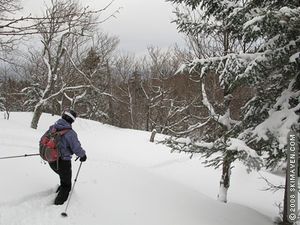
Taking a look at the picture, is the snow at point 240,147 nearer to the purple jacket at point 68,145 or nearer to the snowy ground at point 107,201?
the snowy ground at point 107,201

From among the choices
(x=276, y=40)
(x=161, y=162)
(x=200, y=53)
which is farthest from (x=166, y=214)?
(x=161, y=162)

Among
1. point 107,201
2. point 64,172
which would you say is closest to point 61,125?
point 64,172

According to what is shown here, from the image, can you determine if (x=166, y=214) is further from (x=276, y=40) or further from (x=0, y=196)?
(x=276, y=40)

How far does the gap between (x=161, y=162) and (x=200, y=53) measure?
20.2ft

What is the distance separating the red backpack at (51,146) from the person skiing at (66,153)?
5 cm

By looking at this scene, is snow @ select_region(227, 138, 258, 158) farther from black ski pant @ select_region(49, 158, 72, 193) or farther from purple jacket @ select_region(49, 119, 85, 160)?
black ski pant @ select_region(49, 158, 72, 193)

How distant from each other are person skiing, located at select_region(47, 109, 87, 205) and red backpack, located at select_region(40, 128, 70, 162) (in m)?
0.05

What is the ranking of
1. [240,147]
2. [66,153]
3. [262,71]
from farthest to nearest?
[262,71] < [66,153] < [240,147]

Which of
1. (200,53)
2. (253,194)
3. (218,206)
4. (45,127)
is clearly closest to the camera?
(218,206)

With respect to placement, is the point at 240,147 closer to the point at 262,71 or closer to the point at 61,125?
the point at 262,71

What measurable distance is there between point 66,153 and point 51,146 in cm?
29

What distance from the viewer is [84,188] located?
8.37 metres

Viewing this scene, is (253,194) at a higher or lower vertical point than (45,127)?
lower

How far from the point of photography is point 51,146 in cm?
698
